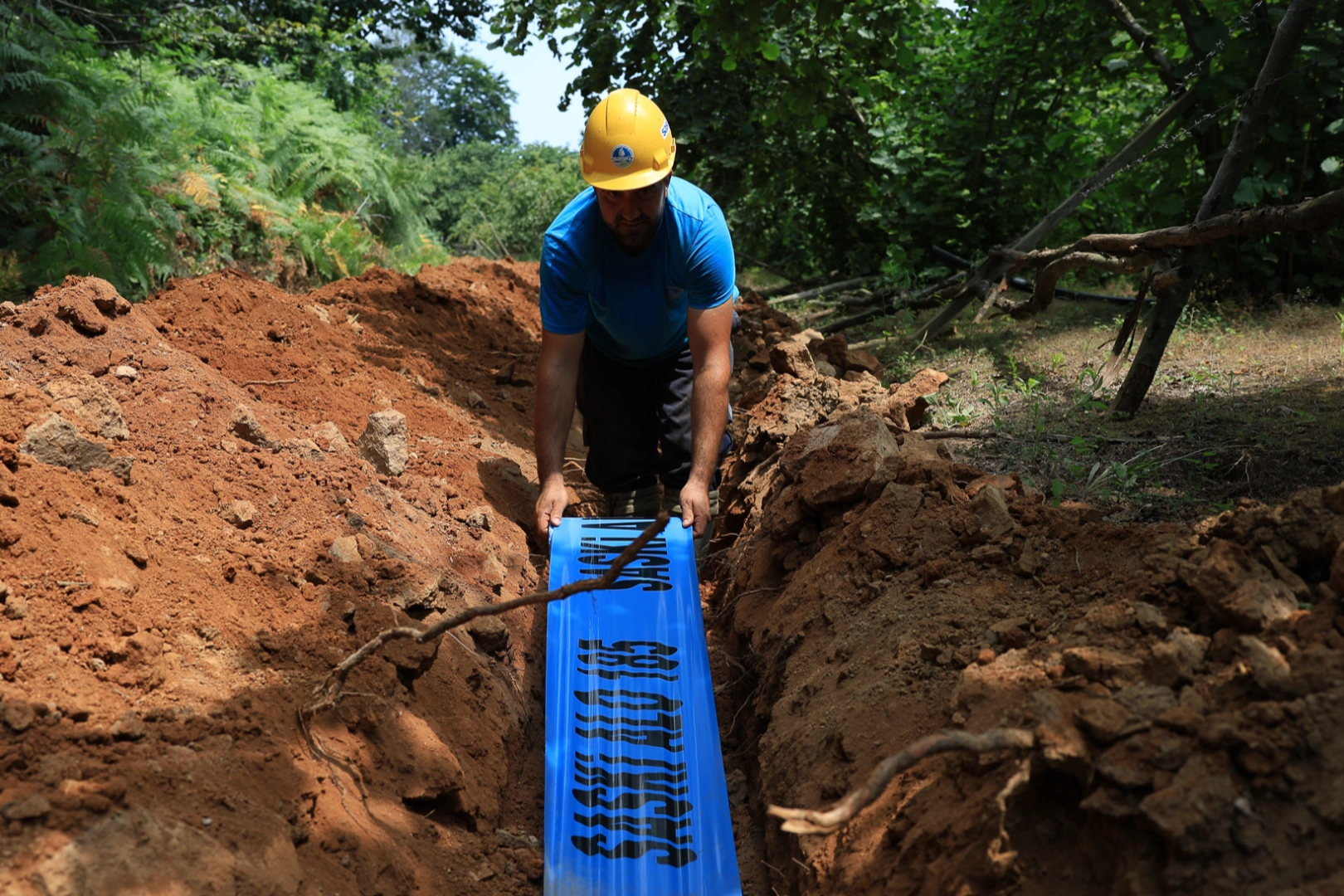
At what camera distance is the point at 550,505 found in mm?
3426

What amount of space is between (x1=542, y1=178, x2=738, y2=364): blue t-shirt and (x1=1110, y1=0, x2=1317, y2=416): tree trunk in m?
2.28

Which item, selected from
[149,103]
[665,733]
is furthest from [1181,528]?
[149,103]

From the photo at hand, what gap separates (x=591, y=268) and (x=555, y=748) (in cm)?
176

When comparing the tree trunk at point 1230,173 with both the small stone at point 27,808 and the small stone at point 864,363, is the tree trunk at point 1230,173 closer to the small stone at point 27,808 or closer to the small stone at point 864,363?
the small stone at point 864,363

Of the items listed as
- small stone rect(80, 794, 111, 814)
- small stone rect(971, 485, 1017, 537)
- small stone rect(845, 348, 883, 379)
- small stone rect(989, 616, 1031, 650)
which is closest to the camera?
small stone rect(80, 794, 111, 814)

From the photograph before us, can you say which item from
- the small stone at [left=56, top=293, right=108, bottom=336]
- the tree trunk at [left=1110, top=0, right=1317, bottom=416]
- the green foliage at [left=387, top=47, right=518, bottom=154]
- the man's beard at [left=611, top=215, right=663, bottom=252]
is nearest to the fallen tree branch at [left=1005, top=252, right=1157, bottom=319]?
the tree trunk at [left=1110, top=0, right=1317, bottom=416]

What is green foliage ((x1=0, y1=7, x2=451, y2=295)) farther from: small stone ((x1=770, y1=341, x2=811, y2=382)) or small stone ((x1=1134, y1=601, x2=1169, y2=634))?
small stone ((x1=1134, y1=601, x2=1169, y2=634))

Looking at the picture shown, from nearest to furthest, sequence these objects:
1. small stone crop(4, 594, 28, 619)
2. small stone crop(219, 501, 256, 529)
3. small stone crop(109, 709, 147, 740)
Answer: small stone crop(109, 709, 147, 740) → small stone crop(4, 594, 28, 619) → small stone crop(219, 501, 256, 529)

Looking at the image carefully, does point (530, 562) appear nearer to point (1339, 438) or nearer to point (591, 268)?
point (591, 268)

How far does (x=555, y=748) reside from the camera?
2.79 meters

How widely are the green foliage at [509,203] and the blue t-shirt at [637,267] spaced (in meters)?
12.6

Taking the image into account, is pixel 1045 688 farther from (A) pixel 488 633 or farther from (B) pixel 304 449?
(B) pixel 304 449

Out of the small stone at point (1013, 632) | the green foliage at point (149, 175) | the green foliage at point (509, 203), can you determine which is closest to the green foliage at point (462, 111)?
the green foliage at point (509, 203)

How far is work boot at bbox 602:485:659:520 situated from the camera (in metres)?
4.31
